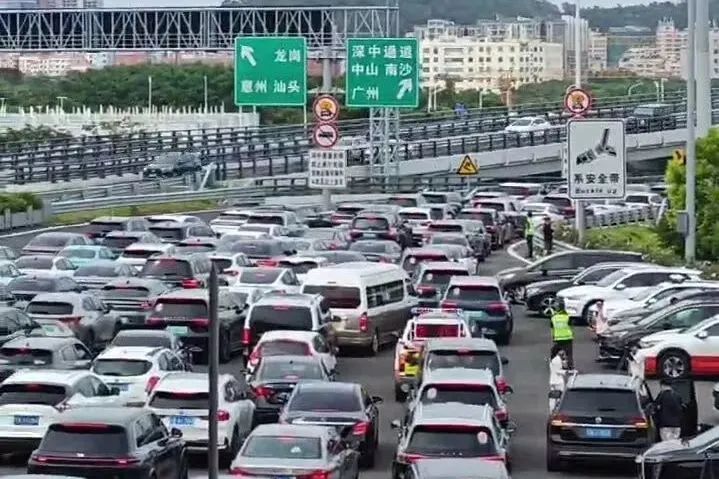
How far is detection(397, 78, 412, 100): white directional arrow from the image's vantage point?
206 feet

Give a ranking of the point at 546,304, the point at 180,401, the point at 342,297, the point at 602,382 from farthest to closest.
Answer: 1. the point at 546,304
2. the point at 342,297
3. the point at 602,382
4. the point at 180,401

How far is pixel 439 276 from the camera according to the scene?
134 feet

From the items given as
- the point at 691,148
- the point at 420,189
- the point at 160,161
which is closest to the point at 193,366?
the point at 691,148

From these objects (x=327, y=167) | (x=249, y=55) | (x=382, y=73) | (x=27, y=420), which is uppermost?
(x=249, y=55)

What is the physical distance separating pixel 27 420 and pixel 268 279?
16647 mm

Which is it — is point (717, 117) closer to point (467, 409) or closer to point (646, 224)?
point (646, 224)

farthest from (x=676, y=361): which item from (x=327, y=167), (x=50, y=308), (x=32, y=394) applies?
(x=327, y=167)

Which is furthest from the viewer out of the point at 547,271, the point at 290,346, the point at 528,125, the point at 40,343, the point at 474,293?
the point at 528,125

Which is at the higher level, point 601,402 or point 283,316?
point 283,316

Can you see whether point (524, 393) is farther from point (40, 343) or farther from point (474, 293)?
point (40, 343)

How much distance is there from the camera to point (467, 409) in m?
22.0

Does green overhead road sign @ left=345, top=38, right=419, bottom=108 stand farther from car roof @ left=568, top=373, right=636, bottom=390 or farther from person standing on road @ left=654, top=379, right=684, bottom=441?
person standing on road @ left=654, top=379, right=684, bottom=441

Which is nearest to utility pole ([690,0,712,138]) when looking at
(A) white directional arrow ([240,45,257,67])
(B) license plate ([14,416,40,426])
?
(A) white directional arrow ([240,45,257,67])

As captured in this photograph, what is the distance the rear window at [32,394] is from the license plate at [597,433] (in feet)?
20.1
